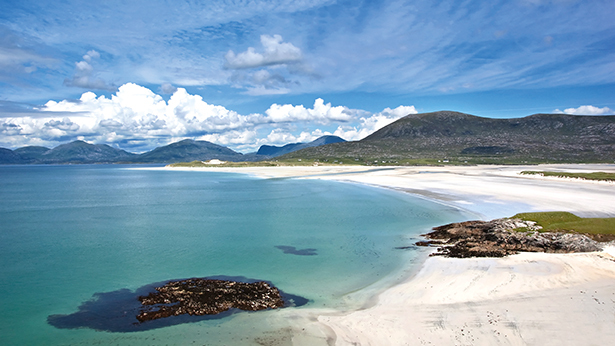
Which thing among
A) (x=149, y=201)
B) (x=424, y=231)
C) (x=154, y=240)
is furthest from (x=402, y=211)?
(x=149, y=201)

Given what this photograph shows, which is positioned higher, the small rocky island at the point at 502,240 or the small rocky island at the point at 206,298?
the small rocky island at the point at 502,240

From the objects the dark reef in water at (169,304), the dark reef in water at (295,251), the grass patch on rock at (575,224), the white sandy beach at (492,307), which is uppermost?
the grass patch on rock at (575,224)

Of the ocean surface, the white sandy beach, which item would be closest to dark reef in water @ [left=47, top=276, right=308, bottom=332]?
the ocean surface

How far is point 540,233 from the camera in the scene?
24.6 m

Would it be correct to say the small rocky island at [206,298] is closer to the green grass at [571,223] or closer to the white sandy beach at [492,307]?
the white sandy beach at [492,307]

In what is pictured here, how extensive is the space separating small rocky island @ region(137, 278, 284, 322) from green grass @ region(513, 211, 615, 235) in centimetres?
2186

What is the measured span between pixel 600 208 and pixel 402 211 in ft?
69.8

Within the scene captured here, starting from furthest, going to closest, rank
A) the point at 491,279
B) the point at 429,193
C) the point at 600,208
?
the point at 429,193, the point at 600,208, the point at 491,279

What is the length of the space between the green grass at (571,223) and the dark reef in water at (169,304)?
21.0m

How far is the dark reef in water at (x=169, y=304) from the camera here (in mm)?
14945

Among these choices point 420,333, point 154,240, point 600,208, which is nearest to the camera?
point 420,333

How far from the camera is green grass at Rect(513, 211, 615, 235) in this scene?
24031 millimetres

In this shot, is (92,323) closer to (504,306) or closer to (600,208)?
(504,306)

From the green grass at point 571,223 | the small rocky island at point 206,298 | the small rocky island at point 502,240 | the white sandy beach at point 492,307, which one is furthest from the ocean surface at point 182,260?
the green grass at point 571,223
